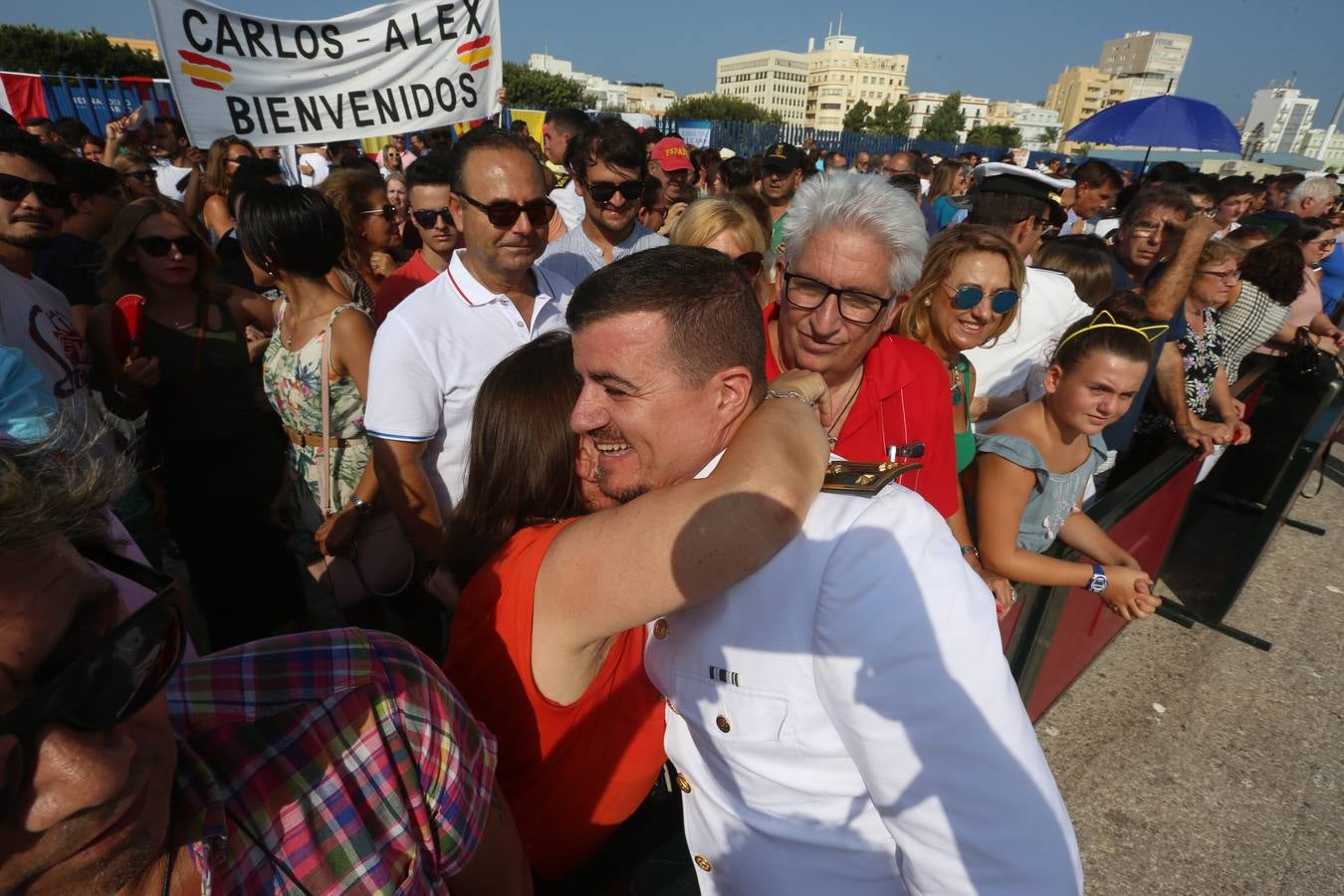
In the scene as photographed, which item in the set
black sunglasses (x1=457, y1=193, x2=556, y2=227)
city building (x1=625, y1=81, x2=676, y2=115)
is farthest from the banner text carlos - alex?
city building (x1=625, y1=81, x2=676, y2=115)

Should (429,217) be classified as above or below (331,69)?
below

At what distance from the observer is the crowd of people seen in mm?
932

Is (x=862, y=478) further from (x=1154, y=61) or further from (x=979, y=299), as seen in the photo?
(x=1154, y=61)

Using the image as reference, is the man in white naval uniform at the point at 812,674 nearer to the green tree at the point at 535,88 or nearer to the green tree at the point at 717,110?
the green tree at the point at 535,88

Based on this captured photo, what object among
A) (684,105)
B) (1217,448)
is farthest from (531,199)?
(684,105)

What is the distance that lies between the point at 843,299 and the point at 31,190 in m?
3.38

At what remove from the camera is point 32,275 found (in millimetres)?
2848

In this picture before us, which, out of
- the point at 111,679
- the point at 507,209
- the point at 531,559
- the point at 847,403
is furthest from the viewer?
the point at 507,209

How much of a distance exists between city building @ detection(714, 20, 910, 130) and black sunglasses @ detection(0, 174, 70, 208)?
469 feet

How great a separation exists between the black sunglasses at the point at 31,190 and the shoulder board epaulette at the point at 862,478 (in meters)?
3.55

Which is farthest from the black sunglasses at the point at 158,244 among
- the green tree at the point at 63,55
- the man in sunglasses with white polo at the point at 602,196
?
the green tree at the point at 63,55

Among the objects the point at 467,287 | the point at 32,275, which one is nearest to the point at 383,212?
the point at 32,275

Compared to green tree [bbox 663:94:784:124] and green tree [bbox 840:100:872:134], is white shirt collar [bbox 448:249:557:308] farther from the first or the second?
green tree [bbox 840:100:872:134]

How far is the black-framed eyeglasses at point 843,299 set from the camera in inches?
81.7
